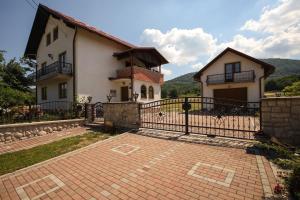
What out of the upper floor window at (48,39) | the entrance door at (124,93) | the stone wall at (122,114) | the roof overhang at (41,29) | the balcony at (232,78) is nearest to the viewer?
the stone wall at (122,114)

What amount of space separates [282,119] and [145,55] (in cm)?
1471

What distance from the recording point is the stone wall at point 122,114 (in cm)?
913

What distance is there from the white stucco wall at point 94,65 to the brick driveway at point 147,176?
1063 centimetres

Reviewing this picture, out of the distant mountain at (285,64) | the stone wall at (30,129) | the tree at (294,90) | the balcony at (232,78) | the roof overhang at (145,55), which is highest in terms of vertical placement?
the distant mountain at (285,64)

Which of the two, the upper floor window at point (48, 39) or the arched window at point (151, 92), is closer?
the upper floor window at point (48, 39)

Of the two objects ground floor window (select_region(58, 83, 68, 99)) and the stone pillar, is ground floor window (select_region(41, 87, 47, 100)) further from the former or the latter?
the stone pillar

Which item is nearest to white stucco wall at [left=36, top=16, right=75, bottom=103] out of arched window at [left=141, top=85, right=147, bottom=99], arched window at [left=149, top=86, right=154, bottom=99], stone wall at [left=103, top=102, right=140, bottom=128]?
arched window at [left=141, top=85, right=147, bottom=99]

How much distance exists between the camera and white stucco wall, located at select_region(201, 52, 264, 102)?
1850cm

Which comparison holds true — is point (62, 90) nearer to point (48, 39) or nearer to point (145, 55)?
point (48, 39)

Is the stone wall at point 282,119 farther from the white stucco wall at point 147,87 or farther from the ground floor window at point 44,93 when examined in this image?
the ground floor window at point 44,93

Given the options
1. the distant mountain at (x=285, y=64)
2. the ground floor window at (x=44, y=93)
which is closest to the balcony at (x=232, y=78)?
the ground floor window at (x=44, y=93)

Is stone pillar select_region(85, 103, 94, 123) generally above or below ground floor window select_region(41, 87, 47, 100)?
below

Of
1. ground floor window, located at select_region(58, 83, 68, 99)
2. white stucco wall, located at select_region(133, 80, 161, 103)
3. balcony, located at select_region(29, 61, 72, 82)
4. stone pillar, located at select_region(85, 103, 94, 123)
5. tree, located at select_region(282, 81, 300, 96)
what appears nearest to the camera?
tree, located at select_region(282, 81, 300, 96)

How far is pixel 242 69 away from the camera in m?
19.4
